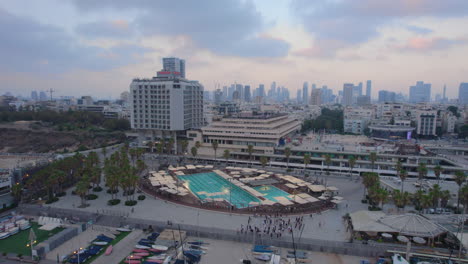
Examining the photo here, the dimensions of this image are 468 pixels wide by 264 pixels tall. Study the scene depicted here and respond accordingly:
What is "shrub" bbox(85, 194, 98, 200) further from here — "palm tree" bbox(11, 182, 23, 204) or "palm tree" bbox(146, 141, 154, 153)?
"palm tree" bbox(146, 141, 154, 153)

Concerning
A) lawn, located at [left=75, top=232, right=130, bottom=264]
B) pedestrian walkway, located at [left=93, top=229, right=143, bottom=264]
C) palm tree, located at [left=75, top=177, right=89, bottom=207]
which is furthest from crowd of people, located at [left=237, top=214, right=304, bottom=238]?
palm tree, located at [left=75, top=177, right=89, bottom=207]

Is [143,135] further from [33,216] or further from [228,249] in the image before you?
[228,249]

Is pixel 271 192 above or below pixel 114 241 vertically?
above

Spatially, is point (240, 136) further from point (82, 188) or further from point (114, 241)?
point (114, 241)

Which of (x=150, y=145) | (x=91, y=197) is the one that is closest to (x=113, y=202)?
(x=91, y=197)

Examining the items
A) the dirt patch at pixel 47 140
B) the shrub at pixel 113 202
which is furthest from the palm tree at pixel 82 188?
the dirt patch at pixel 47 140

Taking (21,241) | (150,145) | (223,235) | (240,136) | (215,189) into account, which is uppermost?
(240,136)
